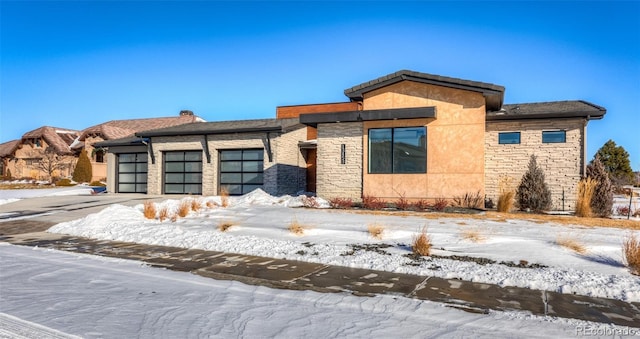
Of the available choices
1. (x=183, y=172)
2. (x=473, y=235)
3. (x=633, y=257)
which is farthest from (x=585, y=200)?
(x=183, y=172)

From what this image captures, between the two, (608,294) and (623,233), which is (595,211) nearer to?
(623,233)

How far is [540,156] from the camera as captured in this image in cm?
1419

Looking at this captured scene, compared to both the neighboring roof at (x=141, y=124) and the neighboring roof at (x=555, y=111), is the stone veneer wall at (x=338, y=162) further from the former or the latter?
the neighboring roof at (x=141, y=124)

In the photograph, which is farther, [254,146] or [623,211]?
[254,146]

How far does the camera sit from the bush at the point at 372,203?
13.3 m

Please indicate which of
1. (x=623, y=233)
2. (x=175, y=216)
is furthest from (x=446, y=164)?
(x=175, y=216)

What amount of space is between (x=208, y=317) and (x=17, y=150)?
5200 cm

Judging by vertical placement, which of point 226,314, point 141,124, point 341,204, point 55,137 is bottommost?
point 226,314

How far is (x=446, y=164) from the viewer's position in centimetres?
1424

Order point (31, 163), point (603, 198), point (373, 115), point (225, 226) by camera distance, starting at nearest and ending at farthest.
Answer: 1. point (225, 226)
2. point (603, 198)
3. point (373, 115)
4. point (31, 163)

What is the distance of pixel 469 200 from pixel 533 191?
212cm

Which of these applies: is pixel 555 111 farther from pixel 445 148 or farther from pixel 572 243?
pixel 572 243

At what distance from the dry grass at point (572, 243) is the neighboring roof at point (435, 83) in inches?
294

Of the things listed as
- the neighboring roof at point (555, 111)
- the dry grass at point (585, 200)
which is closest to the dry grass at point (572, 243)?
the dry grass at point (585, 200)
